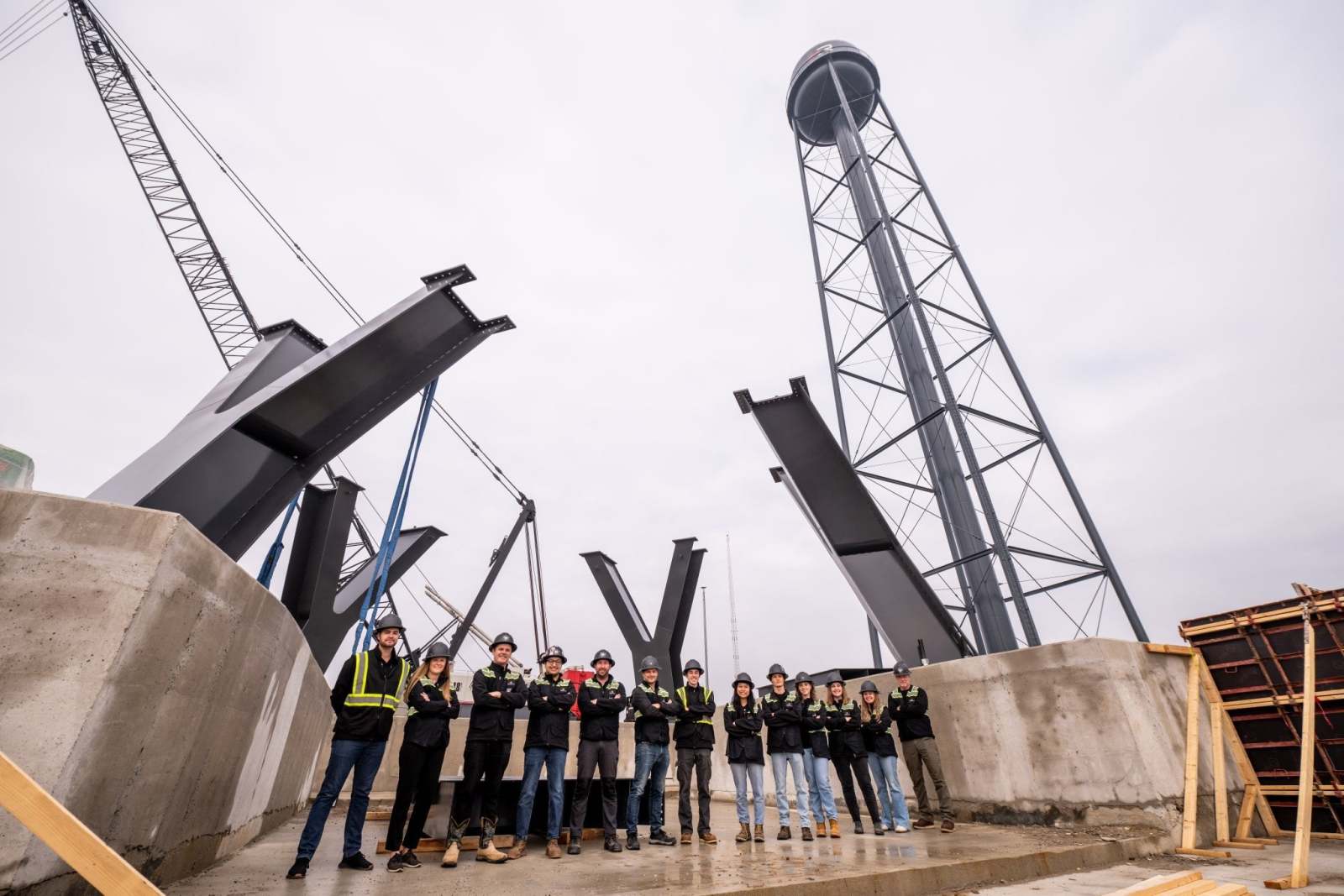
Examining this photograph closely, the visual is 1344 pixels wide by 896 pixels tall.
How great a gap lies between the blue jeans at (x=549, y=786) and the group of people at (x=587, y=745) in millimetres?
14

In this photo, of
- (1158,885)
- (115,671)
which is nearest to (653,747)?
(1158,885)

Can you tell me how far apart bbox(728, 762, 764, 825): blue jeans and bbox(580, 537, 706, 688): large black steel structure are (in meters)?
10.3

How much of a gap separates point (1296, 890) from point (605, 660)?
230 inches

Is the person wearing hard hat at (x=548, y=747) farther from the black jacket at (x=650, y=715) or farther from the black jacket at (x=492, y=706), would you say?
the black jacket at (x=650, y=715)

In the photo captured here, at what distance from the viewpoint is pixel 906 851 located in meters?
5.82

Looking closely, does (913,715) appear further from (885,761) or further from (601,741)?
(601,741)

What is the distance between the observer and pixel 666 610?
18.0m

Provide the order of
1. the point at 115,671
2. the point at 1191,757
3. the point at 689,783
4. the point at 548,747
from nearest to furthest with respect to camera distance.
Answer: the point at 115,671, the point at 548,747, the point at 1191,757, the point at 689,783

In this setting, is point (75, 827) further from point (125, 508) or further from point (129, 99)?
point (129, 99)

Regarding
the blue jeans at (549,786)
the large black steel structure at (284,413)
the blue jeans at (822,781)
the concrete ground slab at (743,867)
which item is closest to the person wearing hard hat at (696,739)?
the concrete ground slab at (743,867)

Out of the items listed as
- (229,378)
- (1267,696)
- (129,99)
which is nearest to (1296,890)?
(1267,696)

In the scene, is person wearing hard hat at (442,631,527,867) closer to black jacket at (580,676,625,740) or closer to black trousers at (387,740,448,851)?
black trousers at (387,740,448,851)

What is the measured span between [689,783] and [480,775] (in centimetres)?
240

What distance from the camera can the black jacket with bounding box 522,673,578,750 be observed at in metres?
6.05
